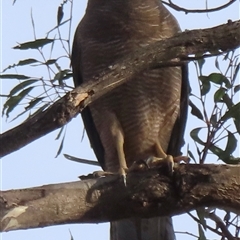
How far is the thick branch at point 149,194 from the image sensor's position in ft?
5.87

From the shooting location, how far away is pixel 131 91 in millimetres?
2645

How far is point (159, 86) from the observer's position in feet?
8.68

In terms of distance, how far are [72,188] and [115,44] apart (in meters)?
0.97

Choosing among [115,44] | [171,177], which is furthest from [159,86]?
[171,177]

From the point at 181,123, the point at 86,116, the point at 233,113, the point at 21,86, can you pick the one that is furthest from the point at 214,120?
the point at 21,86

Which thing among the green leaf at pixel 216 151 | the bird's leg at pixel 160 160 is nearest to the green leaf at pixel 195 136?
the green leaf at pixel 216 151

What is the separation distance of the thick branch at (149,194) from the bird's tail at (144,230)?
0.72m

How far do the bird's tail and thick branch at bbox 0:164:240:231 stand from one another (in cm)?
72

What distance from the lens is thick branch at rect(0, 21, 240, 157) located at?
146 cm

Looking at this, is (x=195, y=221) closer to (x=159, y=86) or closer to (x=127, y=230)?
(x=127, y=230)

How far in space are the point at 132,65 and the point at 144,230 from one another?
115 centimetres

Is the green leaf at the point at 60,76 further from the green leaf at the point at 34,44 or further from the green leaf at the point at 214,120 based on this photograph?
the green leaf at the point at 214,120

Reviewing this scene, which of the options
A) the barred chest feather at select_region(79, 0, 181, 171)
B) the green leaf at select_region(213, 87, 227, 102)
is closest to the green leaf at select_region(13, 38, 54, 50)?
the barred chest feather at select_region(79, 0, 181, 171)

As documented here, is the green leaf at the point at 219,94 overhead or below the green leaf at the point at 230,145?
overhead
